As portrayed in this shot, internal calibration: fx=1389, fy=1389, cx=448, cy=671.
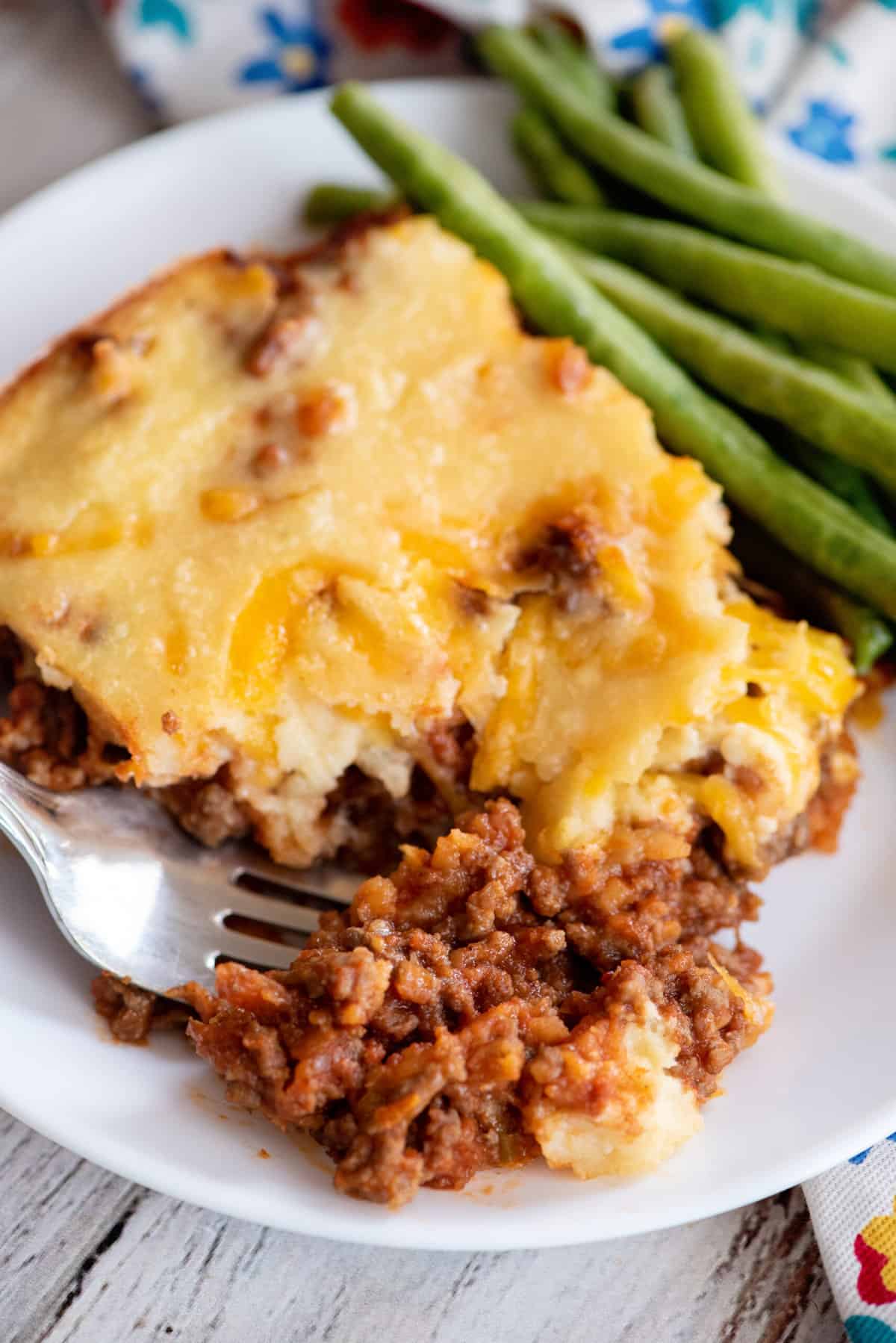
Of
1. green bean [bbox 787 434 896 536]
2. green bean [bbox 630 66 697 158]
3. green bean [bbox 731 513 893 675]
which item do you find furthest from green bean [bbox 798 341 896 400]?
green bean [bbox 630 66 697 158]

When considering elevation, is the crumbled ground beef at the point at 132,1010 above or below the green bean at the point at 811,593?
above

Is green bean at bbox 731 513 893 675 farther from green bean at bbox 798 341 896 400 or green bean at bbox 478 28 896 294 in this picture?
green bean at bbox 478 28 896 294

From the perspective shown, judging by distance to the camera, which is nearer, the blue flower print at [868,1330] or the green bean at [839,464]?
the blue flower print at [868,1330]

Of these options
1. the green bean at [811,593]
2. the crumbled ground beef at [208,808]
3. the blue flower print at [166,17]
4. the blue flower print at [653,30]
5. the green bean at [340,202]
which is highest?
the blue flower print at [166,17]

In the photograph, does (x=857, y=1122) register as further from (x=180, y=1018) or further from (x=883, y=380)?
(x=883, y=380)

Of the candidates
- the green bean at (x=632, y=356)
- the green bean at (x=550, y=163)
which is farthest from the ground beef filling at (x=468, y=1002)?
the green bean at (x=550, y=163)

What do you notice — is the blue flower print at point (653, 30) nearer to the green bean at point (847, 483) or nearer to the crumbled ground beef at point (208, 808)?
the green bean at point (847, 483)

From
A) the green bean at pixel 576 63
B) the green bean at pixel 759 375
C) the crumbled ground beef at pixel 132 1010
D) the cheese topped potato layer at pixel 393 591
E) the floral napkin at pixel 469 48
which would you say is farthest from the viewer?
the floral napkin at pixel 469 48

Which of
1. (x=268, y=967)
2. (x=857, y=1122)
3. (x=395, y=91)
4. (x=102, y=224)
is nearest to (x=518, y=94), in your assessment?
(x=395, y=91)
